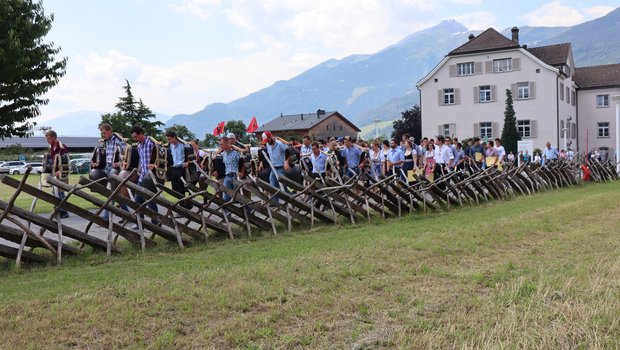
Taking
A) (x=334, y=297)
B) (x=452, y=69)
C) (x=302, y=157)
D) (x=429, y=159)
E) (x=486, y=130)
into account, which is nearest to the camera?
(x=334, y=297)

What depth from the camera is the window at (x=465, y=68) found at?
189 ft

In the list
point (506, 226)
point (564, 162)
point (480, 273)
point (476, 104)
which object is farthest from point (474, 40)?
point (480, 273)

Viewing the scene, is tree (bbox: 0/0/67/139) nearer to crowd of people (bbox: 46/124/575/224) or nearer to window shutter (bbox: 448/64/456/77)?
crowd of people (bbox: 46/124/575/224)

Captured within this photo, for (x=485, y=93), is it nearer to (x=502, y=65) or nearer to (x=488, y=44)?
(x=502, y=65)

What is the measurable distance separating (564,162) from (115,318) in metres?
23.6

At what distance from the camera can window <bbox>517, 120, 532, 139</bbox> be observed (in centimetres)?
5559

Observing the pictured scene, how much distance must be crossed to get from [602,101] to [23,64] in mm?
58364

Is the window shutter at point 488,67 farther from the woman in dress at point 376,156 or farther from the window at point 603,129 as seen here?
the woman in dress at point 376,156

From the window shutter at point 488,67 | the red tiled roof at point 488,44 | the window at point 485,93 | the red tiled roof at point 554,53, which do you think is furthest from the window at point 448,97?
the red tiled roof at point 554,53

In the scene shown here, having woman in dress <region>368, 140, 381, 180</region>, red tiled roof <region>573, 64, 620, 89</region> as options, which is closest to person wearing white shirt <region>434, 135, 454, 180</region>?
woman in dress <region>368, 140, 381, 180</region>

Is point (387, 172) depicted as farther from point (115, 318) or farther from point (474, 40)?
point (474, 40)

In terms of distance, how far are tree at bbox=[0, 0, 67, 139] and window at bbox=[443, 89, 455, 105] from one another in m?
43.9

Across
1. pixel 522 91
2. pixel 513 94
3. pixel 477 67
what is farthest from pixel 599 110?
pixel 477 67

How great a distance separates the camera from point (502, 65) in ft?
185
